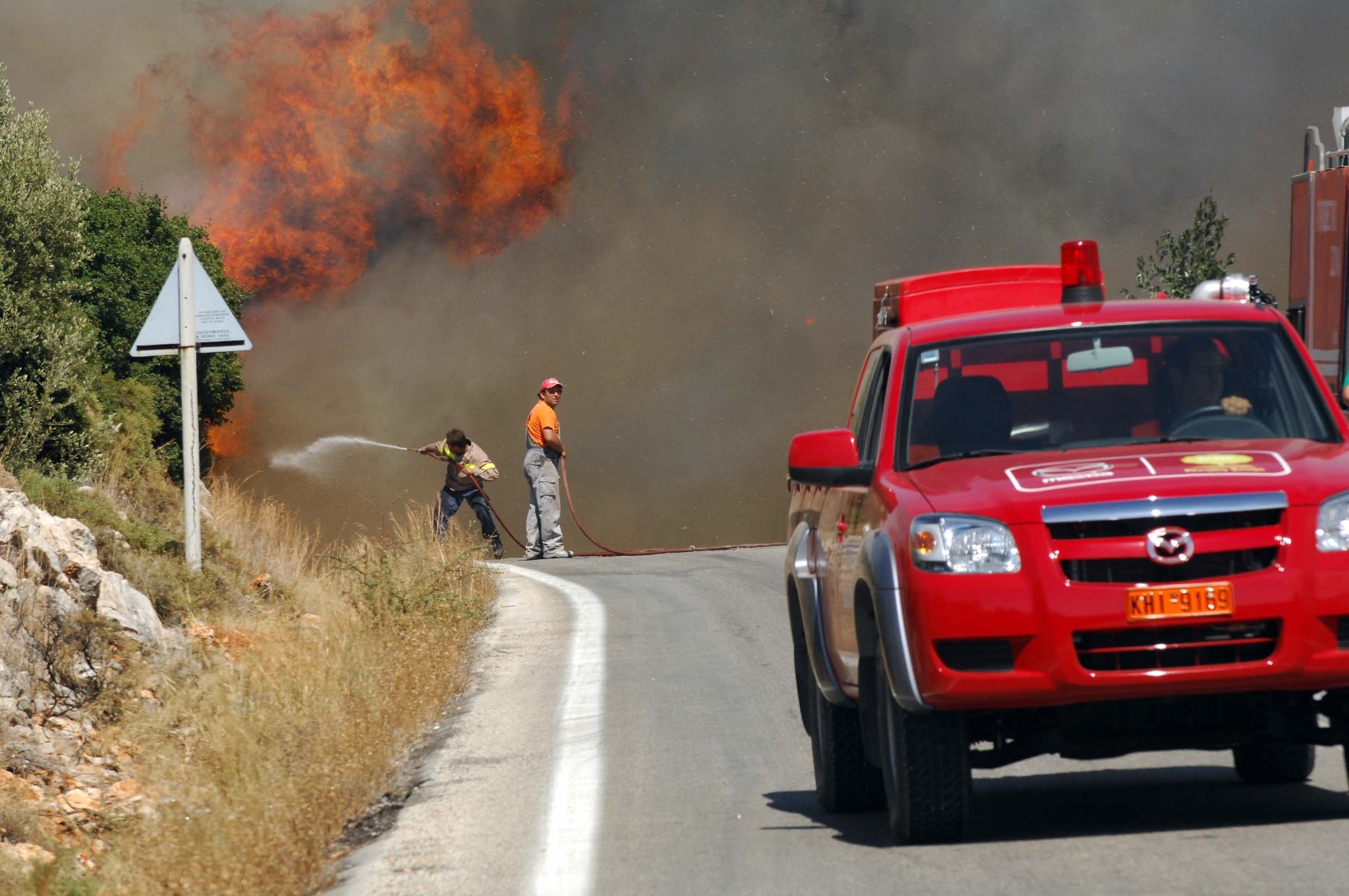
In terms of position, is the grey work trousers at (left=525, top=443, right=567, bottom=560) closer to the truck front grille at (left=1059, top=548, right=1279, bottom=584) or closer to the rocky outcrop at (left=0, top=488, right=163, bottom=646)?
the rocky outcrop at (left=0, top=488, right=163, bottom=646)

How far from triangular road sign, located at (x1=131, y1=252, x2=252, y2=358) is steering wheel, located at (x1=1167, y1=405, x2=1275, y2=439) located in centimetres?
1002

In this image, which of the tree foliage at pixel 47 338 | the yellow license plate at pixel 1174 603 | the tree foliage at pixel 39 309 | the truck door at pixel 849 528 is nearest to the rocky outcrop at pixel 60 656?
the tree foliage at pixel 47 338

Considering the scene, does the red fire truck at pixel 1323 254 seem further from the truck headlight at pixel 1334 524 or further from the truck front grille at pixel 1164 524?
the truck front grille at pixel 1164 524

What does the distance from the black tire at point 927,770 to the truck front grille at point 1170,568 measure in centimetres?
67

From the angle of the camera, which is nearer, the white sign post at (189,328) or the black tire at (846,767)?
the black tire at (846,767)

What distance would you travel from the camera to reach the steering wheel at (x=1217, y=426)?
6.62 metres

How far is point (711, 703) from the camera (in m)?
10.5

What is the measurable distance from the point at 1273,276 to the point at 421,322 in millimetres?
20442

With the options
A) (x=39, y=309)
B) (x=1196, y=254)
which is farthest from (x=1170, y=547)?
(x=1196, y=254)

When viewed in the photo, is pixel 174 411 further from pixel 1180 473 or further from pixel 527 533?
pixel 1180 473

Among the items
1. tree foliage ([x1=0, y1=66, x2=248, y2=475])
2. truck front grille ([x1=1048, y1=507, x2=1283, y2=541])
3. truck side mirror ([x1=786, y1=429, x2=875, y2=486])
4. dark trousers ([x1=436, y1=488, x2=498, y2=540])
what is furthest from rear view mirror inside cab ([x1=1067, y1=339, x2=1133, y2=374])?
dark trousers ([x1=436, y1=488, x2=498, y2=540])

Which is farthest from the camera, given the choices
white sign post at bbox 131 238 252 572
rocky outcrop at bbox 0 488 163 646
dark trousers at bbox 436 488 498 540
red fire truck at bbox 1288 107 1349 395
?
dark trousers at bbox 436 488 498 540

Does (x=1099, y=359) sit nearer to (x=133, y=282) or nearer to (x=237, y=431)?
Result: (x=133, y=282)

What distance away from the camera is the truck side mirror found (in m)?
6.55
